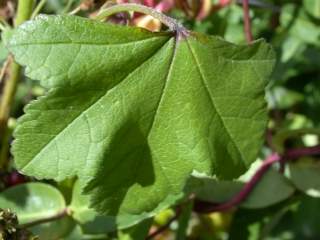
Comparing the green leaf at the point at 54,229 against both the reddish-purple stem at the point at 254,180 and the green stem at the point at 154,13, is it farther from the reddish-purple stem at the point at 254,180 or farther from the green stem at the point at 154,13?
the green stem at the point at 154,13

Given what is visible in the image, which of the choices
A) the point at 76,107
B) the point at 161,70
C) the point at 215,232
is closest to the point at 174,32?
the point at 161,70

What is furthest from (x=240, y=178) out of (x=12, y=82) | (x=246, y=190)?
(x=12, y=82)

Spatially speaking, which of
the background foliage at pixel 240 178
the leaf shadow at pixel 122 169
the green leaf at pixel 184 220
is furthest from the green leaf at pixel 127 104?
the green leaf at pixel 184 220

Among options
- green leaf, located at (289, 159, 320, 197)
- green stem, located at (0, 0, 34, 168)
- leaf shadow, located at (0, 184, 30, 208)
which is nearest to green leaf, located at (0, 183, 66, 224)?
leaf shadow, located at (0, 184, 30, 208)

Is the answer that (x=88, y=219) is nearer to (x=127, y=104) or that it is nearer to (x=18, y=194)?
(x=18, y=194)

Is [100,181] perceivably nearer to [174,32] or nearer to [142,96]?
[142,96]
